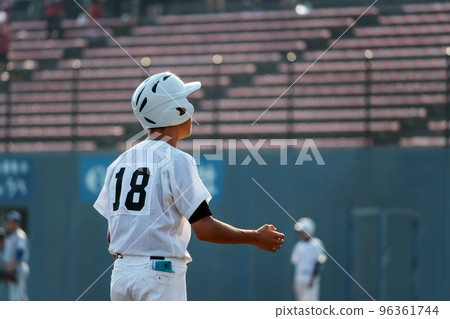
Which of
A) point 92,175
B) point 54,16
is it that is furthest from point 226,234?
point 54,16

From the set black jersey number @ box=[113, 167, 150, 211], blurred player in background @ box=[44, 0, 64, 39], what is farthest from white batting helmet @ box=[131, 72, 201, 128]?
blurred player in background @ box=[44, 0, 64, 39]

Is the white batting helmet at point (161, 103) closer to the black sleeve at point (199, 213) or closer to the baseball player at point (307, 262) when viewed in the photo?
the black sleeve at point (199, 213)

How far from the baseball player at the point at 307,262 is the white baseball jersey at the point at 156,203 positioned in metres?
6.95

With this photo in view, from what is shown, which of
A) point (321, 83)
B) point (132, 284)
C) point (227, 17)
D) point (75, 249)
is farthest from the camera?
point (227, 17)

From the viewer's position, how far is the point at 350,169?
34.1ft

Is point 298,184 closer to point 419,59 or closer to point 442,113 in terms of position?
point 442,113

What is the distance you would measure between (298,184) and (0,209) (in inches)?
180

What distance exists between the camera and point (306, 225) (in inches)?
400

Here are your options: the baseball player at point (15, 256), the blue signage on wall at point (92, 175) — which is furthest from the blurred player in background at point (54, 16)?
the baseball player at point (15, 256)

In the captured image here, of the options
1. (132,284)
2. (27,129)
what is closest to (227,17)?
(27,129)

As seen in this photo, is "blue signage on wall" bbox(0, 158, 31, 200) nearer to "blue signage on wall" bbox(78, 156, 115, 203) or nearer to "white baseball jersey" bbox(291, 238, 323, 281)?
"blue signage on wall" bbox(78, 156, 115, 203)

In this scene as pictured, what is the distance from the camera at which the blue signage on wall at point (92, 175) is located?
431 inches

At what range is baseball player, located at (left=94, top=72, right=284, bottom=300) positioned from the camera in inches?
127

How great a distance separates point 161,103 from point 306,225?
7018mm
